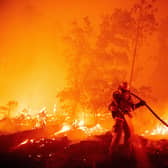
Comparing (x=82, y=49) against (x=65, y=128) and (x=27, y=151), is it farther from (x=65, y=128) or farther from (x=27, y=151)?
(x=27, y=151)

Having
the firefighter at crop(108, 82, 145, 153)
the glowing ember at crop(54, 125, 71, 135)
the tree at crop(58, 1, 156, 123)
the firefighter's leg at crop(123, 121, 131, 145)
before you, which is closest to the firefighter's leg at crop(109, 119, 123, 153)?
the firefighter at crop(108, 82, 145, 153)

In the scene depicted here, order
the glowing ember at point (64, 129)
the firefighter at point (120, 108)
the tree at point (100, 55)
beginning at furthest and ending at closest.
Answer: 1. the tree at point (100, 55)
2. the glowing ember at point (64, 129)
3. the firefighter at point (120, 108)

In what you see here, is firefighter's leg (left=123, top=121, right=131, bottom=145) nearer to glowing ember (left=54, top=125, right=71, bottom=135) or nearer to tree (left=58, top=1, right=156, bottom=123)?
glowing ember (left=54, top=125, right=71, bottom=135)

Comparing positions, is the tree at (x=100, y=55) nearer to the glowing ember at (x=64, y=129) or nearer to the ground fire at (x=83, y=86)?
the ground fire at (x=83, y=86)

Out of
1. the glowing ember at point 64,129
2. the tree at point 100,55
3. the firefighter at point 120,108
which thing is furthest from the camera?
the tree at point 100,55

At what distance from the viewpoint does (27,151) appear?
551 inches

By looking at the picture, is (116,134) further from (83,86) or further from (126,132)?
(83,86)

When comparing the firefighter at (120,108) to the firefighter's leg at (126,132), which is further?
the firefighter's leg at (126,132)

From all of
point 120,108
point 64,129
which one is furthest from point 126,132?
point 64,129

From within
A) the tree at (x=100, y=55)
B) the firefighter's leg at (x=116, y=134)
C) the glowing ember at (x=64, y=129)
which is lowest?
the glowing ember at (x=64, y=129)

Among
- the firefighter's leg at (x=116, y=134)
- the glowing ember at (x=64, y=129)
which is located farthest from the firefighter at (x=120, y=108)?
the glowing ember at (x=64, y=129)

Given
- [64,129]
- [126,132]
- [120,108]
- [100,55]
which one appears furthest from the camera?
[100,55]

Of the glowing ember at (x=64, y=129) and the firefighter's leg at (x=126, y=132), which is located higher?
the firefighter's leg at (x=126, y=132)

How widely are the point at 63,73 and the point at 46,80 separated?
2334 mm
